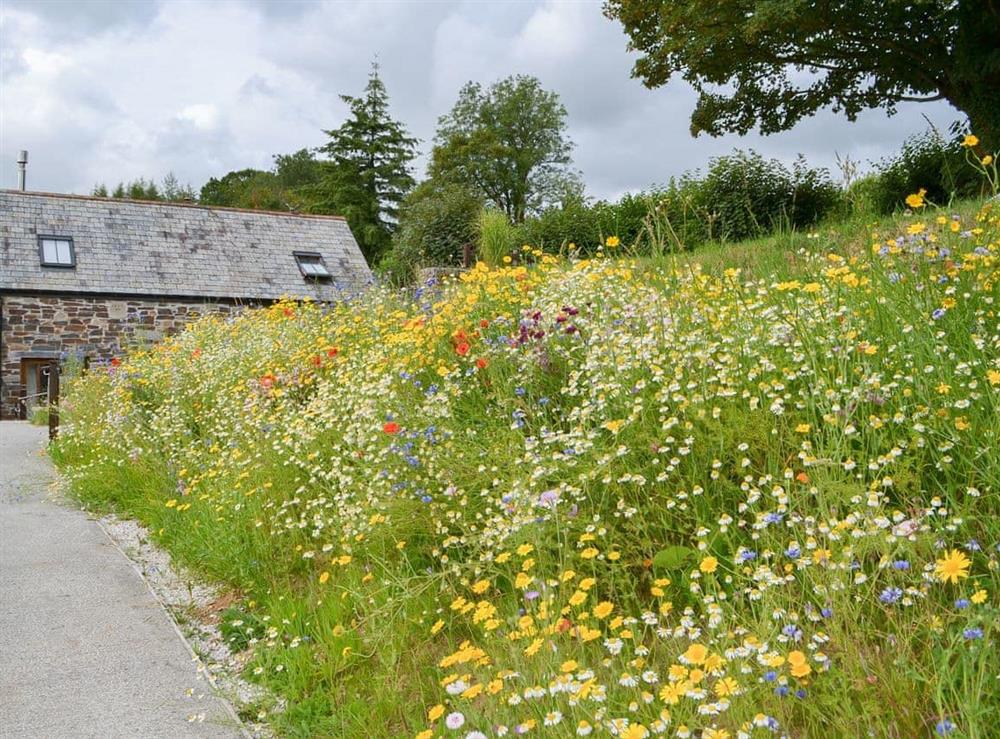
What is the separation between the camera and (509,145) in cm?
4450

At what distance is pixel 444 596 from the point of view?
368 centimetres

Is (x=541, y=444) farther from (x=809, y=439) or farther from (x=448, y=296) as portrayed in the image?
(x=448, y=296)

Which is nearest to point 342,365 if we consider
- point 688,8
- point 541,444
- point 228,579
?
point 228,579

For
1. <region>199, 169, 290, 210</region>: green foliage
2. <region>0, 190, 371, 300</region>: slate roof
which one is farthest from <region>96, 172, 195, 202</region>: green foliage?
<region>0, 190, 371, 300</region>: slate roof

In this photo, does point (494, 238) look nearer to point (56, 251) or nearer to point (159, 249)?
point (159, 249)

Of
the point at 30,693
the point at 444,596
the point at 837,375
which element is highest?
the point at 837,375

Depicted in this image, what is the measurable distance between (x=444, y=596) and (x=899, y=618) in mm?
1922

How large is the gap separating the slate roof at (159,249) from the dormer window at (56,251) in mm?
136

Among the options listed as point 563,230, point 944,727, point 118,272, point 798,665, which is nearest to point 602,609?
point 798,665

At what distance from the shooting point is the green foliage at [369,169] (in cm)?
4081

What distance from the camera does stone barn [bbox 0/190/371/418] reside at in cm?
2300

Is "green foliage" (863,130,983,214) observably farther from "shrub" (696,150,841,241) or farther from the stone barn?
the stone barn

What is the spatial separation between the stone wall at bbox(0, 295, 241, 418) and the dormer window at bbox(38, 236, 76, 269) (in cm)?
112

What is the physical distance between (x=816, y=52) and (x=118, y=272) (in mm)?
19486
